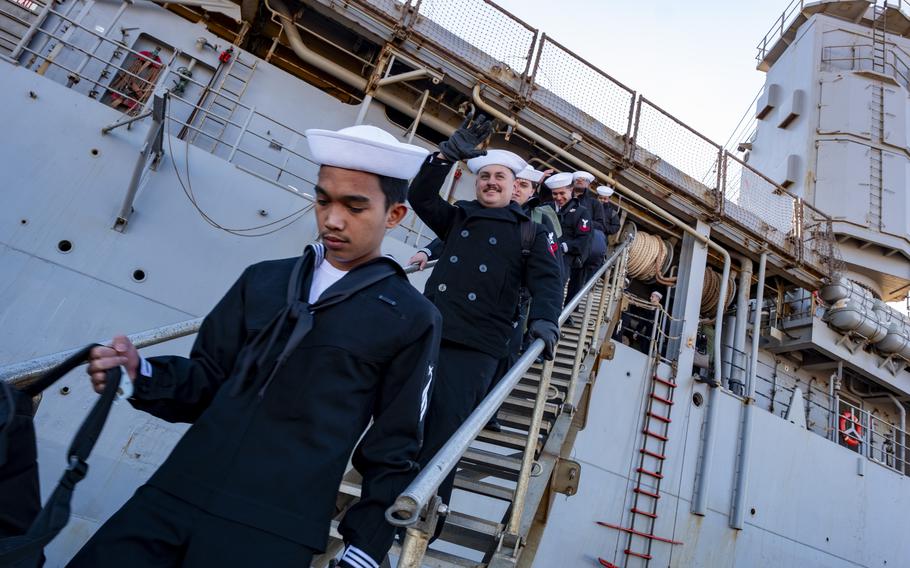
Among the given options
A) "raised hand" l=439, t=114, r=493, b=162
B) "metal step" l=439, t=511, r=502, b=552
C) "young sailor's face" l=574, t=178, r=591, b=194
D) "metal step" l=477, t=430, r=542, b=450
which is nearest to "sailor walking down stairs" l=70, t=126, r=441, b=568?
"raised hand" l=439, t=114, r=493, b=162

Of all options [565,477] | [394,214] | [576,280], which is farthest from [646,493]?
[394,214]

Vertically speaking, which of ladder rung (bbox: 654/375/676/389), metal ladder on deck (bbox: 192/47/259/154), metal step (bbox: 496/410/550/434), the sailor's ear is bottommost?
metal step (bbox: 496/410/550/434)

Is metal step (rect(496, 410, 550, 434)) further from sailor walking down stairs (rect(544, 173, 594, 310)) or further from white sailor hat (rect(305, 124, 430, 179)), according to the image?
white sailor hat (rect(305, 124, 430, 179))

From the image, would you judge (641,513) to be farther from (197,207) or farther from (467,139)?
(467,139)

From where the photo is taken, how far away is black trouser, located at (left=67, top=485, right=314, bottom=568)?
3.74ft

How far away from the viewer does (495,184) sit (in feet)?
10.2

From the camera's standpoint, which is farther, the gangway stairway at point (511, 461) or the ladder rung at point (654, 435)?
the ladder rung at point (654, 435)

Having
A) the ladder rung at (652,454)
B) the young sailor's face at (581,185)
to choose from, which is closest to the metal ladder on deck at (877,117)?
the ladder rung at (652,454)

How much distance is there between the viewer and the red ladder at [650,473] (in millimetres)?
7738

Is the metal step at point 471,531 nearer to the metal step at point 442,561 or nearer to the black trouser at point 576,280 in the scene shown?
the metal step at point 442,561

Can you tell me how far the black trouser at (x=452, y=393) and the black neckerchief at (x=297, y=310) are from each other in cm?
112

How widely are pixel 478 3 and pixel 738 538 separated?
866cm

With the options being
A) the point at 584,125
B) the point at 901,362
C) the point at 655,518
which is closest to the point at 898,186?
the point at 901,362

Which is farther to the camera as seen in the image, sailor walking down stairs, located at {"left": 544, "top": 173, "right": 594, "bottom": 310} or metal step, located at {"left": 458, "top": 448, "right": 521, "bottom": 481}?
sailor walking down stairs, located at {"left": 544, "top": 173, "right": 594, "bottom": 310}
